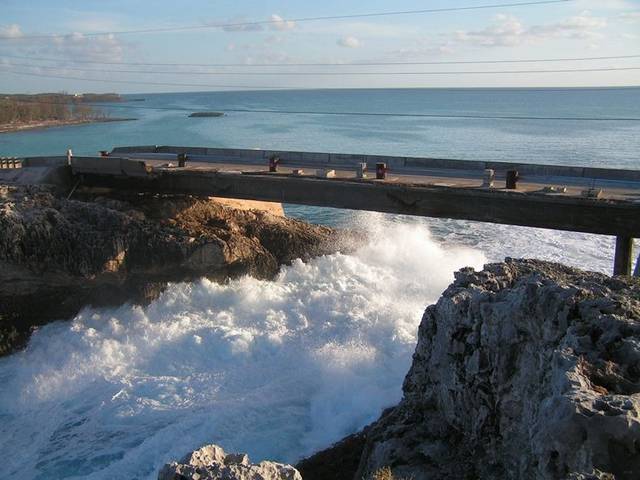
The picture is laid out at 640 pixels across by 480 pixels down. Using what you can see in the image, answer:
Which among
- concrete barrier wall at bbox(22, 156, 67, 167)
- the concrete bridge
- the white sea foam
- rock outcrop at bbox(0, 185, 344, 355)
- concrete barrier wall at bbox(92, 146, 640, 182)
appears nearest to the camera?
the white sea foam

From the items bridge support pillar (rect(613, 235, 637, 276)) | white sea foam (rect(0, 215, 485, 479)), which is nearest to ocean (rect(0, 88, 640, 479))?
white sea foam (rect(0, 215, 485, 479))

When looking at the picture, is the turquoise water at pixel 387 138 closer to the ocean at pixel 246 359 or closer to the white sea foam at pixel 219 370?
the ocean at pixel 246 359

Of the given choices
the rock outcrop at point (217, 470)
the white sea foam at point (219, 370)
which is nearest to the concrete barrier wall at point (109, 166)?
the white sea foam at point (219, 370)

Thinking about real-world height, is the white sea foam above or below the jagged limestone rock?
below

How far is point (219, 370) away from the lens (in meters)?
17.3

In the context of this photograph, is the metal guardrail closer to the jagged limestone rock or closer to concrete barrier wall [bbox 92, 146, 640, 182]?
concrete barrier wall [bbox 92, 146, 640, 182]

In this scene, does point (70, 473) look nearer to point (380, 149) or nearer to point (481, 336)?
point (481, 336)

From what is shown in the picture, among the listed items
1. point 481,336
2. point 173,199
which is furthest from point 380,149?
point 481,336

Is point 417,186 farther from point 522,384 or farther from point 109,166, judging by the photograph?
point 109,166

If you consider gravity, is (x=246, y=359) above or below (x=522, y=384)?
below

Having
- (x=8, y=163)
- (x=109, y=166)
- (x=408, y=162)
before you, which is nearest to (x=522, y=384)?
(x=408, y=162)

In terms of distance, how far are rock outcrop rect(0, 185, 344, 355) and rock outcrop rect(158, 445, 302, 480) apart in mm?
16292

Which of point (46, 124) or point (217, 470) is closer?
point (217, 470)

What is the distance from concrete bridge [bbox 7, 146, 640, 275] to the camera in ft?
58.1
